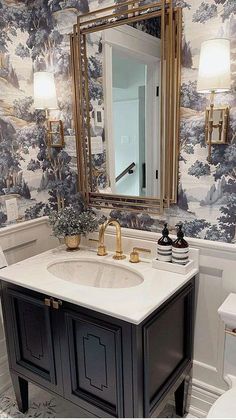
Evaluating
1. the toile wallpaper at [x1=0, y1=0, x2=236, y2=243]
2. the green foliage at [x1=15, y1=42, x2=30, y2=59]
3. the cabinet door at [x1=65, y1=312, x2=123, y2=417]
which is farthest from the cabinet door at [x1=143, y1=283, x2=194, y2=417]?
the green foliage at [x1=15, y1=42, x2=30, y2=59]

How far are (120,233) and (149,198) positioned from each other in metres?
0.24

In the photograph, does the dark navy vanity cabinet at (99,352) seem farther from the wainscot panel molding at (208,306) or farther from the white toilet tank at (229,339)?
the white toilet tank at (229,339)

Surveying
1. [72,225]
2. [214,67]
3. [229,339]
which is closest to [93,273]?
[72,225]

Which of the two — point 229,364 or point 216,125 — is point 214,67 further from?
point 229,364

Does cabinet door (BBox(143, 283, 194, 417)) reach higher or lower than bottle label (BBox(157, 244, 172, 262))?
lower

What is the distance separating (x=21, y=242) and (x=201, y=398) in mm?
1315

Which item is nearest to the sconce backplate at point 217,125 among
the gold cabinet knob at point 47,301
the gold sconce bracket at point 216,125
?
the gold sconce bracket at point 216,125

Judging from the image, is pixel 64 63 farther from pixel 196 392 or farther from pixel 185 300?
pixel 196 392

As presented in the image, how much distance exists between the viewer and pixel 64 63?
1.90 metres

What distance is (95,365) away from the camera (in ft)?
4.51

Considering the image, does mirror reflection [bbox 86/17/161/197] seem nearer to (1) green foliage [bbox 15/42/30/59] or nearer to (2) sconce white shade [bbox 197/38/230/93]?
(2) sconce white shade [bbox 197/38/230/93]

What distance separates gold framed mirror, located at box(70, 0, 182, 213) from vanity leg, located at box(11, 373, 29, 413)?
3.37 ft

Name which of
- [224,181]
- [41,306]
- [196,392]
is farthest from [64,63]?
[196,392]

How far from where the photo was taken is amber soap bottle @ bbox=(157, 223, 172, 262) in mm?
1601
